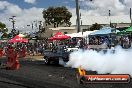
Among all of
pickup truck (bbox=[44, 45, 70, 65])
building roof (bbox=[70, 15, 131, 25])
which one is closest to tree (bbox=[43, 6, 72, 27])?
building roof (bbox=[70, 15, 131, 25])

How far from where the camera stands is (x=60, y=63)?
26422 mm

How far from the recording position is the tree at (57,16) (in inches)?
4166

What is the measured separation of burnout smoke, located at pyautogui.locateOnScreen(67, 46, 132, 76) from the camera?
56.4ft

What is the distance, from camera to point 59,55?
25891 millimetres

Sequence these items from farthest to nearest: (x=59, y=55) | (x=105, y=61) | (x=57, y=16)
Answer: (x=57, y=16) → (x=59, y=55) → (x=105, y=61)

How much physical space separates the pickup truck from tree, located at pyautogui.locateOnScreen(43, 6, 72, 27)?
257ft

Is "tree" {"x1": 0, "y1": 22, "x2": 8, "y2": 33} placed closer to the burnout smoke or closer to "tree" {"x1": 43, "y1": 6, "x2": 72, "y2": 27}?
"tree" {"x1": 43, "y1": 6, "x2": 72, "y2": 27}

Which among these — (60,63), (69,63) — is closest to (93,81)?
(69,63)

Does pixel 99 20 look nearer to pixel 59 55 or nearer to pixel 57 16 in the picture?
pixel 57 16

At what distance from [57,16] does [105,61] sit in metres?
86.1

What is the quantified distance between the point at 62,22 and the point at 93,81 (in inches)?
3891

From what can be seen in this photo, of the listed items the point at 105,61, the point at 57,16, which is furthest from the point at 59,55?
the point at 57,16

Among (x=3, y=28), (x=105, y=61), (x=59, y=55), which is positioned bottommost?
(x=105, y=61)

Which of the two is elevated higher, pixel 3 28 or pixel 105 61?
pixel 3 28
